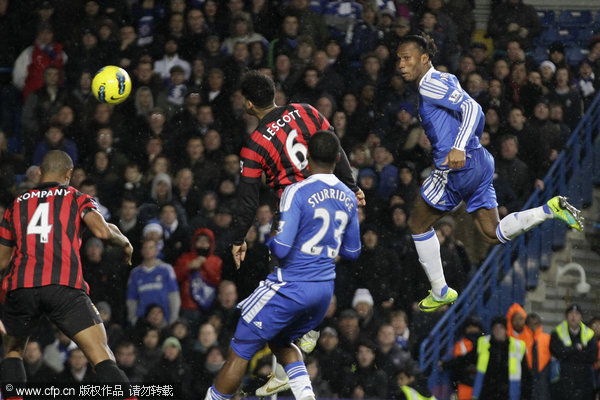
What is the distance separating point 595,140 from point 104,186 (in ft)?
20.8

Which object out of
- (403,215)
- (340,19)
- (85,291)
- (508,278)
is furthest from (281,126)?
(340,19)

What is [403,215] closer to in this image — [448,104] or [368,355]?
[368,355]

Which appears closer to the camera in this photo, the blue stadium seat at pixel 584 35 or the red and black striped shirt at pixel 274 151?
the red and black striped shirt at pixel 274 151

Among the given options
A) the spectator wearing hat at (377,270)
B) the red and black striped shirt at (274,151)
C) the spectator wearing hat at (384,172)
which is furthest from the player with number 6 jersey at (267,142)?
the spectator wearing hat at (384,172)

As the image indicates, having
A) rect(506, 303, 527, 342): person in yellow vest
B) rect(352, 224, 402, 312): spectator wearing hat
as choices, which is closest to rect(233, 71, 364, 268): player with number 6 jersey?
rect(352, 224, 402, 312): spectator wearing hat

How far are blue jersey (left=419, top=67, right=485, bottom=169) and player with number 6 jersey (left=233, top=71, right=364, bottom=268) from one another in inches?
33.1

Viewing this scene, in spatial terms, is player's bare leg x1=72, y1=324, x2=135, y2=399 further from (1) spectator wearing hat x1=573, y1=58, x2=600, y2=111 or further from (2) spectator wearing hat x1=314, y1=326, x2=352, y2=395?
(1) spectator wearing hat x1=573, y1=58, x2=600, y2=111

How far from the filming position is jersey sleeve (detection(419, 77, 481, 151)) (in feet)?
27.2

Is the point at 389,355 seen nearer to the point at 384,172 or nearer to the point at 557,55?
the point at 384,172

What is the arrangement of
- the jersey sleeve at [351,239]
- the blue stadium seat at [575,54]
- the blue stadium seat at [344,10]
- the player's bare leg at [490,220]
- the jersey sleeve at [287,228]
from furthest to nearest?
the blue stadium seat at [575,54] < the blue stadium seat at [344,10] < the player's bare leg at [490,220] < the jersey sleeve at [351,239] < the jersey sleeve at [287,228]

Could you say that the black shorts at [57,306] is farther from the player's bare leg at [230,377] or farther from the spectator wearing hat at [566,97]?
the spectator wearing hat at [566,97]

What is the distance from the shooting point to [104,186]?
12516 millimetres

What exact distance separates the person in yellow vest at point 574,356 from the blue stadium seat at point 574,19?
6073 millimetres

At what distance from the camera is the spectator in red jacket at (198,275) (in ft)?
38.6
